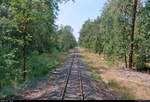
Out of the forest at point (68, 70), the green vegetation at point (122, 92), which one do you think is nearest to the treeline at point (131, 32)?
the forest at point (68, 70)

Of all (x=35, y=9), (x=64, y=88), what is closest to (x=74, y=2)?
(x=35, y=9)

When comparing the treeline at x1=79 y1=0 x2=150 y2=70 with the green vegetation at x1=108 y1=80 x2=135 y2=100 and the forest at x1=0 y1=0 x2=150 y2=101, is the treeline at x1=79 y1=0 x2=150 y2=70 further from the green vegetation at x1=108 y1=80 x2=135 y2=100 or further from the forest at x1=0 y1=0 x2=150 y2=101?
the green vegetation at x1=108 y1=80 x2=135 y2=100

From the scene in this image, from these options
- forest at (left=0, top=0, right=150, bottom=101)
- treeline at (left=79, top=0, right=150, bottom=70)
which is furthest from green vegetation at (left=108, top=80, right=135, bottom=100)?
treeline at (left=79, top=0, right=150, bottom=70)

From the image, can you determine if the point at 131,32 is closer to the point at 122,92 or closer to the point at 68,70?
the point at 68,70

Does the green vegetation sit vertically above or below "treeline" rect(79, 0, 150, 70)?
below

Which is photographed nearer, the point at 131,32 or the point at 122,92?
the point at 122,92

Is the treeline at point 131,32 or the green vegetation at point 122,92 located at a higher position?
the treeline at point 131,32

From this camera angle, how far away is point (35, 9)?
29.8 metres

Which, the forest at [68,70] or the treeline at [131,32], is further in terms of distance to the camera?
the treeline at [131,32]

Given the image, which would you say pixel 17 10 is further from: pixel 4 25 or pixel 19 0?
pixel 4 25

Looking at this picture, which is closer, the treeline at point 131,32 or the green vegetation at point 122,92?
the green vegetation at point 122,92

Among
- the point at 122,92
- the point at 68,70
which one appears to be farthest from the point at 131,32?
the point at 122,92

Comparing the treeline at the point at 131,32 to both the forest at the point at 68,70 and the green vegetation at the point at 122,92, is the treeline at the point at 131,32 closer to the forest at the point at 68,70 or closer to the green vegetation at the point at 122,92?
the forest at the point at 68,70

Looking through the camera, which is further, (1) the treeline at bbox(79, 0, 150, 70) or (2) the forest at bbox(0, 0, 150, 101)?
(1) the treeline at bbox(79, 0, 150, 70)
